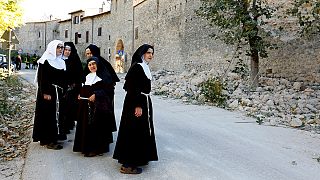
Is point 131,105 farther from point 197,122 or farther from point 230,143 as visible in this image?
point 197,122

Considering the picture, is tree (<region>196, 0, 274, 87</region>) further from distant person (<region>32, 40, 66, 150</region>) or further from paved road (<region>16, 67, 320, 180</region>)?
distant person (<region>32, 40, 66, 150</region>)

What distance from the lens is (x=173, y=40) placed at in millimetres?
23375

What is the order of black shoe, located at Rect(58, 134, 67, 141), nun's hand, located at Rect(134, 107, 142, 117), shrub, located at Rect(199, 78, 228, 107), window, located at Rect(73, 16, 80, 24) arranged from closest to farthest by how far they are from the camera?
nun's hand, located at Rect(134, 107, 142, 117) < black shoe, located at Rect(58, 134, 67, 141) < shrub, located at Rect(199, 78, 228, 107) < window, located at Rect(73, 16, 80, 24)

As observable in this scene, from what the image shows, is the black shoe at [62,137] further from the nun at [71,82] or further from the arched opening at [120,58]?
the arched opening at [120,58]

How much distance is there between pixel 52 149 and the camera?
573 cm

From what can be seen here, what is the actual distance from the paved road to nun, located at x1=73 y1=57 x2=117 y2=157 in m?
0.17

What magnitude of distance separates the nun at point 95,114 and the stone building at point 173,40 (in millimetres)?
10845

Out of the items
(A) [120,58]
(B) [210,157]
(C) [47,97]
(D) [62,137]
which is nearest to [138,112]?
(B) [210,157]

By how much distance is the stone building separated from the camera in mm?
14656

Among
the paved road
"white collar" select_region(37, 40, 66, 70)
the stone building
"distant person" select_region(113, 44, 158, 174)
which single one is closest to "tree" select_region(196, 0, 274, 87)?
the stone building

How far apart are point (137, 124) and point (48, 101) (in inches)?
71.3

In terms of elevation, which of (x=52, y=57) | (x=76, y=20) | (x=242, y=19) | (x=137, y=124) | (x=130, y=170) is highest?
(x=76, y=20)

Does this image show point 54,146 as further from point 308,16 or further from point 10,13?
point 308,16

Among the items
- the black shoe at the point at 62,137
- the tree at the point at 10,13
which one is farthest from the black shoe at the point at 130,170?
the tree at the point at 10,13
